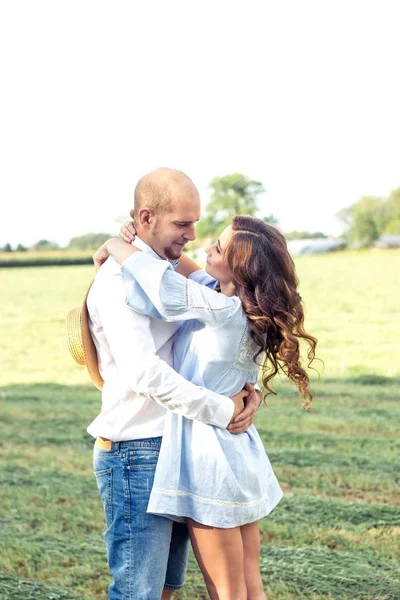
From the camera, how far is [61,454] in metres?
6.67

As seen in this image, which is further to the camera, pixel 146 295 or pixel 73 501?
pixel 73 501

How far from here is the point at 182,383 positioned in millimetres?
2420

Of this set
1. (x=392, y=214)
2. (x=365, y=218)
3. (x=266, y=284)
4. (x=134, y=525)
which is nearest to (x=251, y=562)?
(x=134, y=525)

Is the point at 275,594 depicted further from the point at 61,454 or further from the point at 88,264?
the point at 88,264

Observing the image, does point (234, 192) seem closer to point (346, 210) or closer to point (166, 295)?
point (346, 210)

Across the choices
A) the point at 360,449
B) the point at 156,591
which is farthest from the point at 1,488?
the point at 156,591

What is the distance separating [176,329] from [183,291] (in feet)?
0.72

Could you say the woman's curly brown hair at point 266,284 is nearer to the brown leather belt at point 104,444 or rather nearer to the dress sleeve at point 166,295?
the dress sleeve at point 166,295

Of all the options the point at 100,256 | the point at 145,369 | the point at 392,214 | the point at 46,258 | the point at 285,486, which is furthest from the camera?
the point at 392,214

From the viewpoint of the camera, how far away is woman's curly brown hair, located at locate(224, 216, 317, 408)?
2.57 meters

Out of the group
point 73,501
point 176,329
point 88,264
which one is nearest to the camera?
point 176,329

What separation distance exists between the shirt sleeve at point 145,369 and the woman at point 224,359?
0.05 m

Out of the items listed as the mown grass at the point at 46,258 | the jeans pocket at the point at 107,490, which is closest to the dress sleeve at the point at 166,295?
the jeans pocket at the point at 107,490

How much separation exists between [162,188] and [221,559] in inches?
41.3
